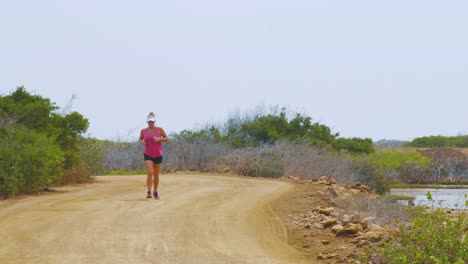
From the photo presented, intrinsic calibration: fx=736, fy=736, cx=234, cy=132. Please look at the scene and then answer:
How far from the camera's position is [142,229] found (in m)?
13.3

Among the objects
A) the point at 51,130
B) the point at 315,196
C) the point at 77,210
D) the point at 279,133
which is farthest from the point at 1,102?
the point at 279,133

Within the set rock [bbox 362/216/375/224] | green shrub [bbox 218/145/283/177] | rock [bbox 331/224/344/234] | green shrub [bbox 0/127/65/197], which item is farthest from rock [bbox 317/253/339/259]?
green shrub [bbox 218/145/283/177]

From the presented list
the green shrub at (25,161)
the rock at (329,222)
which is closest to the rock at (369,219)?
the rock at (329,222)

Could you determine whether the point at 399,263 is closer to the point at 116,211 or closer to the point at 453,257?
the point at 453,257

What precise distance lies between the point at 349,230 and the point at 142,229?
146 inches

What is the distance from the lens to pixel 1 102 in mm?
22922

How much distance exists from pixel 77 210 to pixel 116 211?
95 centimetres

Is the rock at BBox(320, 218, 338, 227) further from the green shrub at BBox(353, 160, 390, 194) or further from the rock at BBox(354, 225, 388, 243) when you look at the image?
the green shrub at BBox(353, 160, 390, 194)

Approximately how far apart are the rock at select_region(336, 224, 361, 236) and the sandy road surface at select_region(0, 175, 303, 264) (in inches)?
45.9

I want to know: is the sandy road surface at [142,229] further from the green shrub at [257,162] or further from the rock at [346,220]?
the green shrub at [257,162]

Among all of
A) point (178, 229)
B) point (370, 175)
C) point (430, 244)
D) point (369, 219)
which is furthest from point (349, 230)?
point (370, 175)

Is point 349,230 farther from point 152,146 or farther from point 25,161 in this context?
point 25,161

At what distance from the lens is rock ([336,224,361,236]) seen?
42.6 ft

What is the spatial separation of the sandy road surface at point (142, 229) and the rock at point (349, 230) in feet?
3.82
